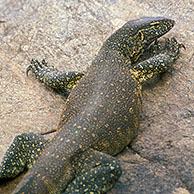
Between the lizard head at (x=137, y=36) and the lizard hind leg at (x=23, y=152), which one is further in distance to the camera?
the lizard head at (x=137, y=36)

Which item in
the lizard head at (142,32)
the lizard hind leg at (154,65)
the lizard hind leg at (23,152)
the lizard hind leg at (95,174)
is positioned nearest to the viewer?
the lizard hind leg at (95,174)

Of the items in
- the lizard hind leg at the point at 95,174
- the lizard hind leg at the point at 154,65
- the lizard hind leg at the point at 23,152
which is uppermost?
the lizard hind leg at the point at 154,65

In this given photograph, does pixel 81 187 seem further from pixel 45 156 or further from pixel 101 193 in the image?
pixel 45 156

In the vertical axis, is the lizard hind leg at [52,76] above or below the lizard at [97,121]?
below

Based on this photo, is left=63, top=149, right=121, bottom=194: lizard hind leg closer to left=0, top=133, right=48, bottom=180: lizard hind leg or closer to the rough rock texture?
the rough rock texture

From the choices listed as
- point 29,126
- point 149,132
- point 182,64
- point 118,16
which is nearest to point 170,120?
point 149,132

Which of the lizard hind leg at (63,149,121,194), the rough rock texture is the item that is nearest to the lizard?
the lizard hind leg at (63,149,121,194)

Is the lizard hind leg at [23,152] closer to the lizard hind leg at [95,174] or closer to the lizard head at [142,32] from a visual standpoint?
the lizard hind leg at [95,174]

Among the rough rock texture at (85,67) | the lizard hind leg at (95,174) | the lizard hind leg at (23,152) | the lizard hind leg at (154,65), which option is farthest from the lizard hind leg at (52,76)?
the lizard hind leg at (95,174)

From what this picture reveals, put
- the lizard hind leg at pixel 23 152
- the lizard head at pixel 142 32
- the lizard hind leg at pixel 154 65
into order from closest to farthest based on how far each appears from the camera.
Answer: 1. the lizard hind leg at pixel 23 152
2. the lizard hind leg at pixel 154 65
3. the lizard head at pixel 142 32
